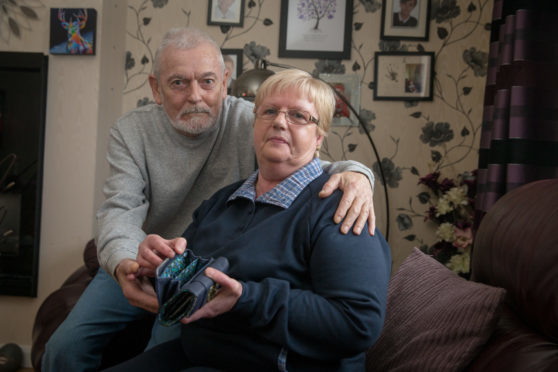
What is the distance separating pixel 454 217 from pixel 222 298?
1.99 metres

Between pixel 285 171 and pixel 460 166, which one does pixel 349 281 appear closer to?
pixel 285 171

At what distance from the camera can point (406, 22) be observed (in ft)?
8.61

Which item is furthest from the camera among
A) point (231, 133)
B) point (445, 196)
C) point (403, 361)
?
point (445, 196)

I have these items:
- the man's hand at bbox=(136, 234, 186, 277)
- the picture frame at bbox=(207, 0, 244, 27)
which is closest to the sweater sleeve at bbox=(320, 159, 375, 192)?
the man's hand at bbox=(136, 234, 186, 277)

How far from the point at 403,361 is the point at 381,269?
250 millimetres

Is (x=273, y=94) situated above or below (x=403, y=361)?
above

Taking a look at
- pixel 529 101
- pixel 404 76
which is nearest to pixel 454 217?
pixel 404 76

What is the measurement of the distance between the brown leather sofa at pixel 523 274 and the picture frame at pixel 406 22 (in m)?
1.83

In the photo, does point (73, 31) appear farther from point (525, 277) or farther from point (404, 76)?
point (525, 277)

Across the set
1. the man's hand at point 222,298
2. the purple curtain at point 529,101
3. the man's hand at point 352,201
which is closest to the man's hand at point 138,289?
the man's hand at point 222,298

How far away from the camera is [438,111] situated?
8.66 feet

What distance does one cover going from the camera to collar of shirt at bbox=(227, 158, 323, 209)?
106 centimetres

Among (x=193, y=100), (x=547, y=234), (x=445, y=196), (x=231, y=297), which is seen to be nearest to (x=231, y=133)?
(x=193, y=100)

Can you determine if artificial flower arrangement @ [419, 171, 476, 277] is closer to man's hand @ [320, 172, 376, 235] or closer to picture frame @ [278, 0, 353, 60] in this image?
picture frame @ [278, 0, 353, 60]
